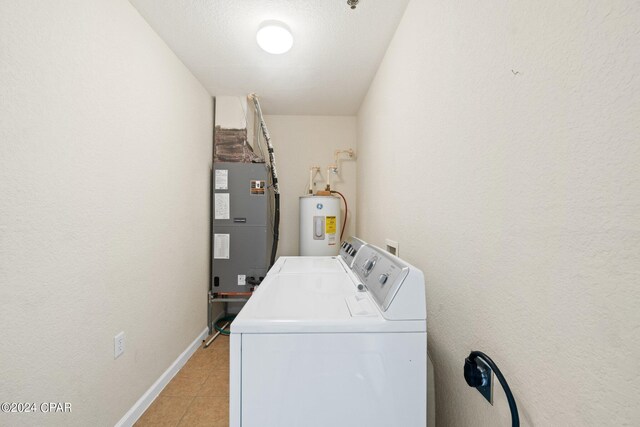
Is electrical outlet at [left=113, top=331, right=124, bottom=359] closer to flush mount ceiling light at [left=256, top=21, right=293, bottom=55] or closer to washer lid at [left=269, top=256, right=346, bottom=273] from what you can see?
washer lid at [left=269, top=256, right=346, bottom=273]

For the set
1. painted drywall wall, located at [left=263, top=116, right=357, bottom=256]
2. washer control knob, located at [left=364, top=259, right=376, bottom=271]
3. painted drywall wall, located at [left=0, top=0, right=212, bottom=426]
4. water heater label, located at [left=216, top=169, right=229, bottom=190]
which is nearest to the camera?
painted drywall wall, located at [left=0, top=0, right=212, bottom=426]

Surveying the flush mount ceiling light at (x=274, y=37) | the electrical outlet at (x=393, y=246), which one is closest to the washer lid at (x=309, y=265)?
the electrical outlet at (x=393, y=246)

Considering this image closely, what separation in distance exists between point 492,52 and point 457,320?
2.63 ft

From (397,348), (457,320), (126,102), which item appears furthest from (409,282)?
(126,102)

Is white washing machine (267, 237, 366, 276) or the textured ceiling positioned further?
the textured ceiling

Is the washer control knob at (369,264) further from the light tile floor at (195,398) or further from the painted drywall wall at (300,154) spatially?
the painted drywall wall at (300,154)

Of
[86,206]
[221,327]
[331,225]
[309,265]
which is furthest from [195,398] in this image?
[331,225]

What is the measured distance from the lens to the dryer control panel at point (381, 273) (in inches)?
30.1

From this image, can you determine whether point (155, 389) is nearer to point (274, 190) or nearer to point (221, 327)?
point (221, 327)

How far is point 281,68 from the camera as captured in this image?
197 cm

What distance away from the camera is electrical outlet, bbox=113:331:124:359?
4.23 feet

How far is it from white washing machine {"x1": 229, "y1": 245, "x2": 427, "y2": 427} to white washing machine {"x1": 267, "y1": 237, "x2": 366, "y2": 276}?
52cm

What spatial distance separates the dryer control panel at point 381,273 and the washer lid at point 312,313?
0.04m

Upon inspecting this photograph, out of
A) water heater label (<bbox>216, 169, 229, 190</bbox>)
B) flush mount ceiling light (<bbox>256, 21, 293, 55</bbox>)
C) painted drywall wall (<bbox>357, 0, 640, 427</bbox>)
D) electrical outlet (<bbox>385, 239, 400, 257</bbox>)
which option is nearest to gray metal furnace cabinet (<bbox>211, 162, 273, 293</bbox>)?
water heater label (<bbox>216, 169, 229, 190</bbox>)
